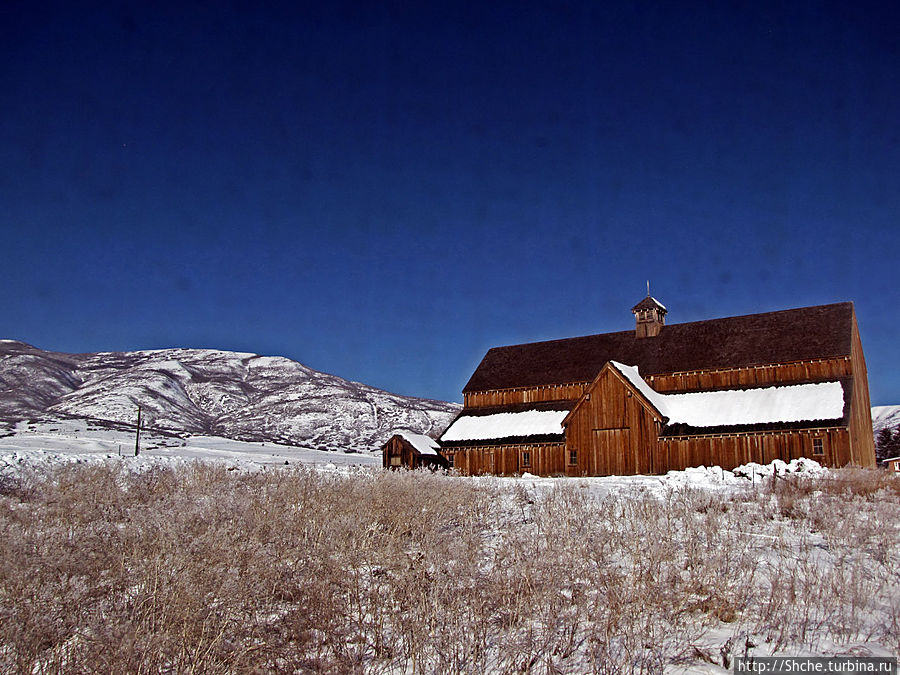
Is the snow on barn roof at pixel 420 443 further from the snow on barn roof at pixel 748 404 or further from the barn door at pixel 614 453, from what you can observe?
the snow on barn roof at pixel 748 404

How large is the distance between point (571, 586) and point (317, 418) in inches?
5568

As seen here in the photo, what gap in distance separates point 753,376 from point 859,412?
18.7 feet

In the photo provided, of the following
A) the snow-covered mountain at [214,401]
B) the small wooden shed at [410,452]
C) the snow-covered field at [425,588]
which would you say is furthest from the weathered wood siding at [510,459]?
the snow-covered mountain at [214,401]

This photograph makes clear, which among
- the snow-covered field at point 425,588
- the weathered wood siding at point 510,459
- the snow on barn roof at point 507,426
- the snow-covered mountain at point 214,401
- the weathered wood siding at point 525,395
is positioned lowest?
the snow-covered field at point 425,588

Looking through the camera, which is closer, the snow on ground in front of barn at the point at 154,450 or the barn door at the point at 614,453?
the snow on ground in front of barn at the point at 154,450

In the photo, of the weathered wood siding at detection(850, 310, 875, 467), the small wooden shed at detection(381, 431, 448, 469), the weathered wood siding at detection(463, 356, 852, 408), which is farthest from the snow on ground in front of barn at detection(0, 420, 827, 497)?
the weathered wood siding at detection(463, 356, 852, 408)

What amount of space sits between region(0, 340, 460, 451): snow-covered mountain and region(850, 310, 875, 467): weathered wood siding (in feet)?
299

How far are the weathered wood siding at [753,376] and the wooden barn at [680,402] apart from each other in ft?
0.19

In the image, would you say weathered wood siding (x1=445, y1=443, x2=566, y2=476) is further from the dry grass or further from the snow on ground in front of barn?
the dry grass

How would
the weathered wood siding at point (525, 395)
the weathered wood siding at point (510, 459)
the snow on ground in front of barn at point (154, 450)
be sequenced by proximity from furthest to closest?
1. the weathered wood siding at point (525, 395)
2. the weathered wood siding at point (510, 459)
3. the snow on ground in front of barn at point (154, 450)

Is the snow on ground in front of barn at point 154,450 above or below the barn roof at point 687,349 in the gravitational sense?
below

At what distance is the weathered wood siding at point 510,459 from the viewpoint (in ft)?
127

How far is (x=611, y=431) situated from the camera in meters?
36.9

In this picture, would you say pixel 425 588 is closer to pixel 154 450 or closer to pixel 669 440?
pixel 669 440
